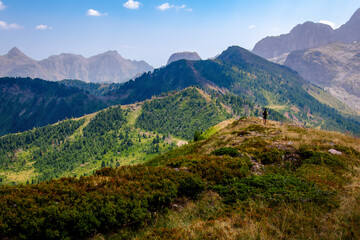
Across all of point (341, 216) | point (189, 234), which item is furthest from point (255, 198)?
point (189, 234)

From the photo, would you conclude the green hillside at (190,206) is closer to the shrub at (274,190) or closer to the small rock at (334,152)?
the shrub at (274,190)

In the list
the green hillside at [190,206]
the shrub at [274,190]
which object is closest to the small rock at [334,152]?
the green hillside at [190,206]

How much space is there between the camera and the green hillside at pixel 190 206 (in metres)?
7.23

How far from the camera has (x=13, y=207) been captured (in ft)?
27.3

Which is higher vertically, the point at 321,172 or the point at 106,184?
the point at 106,184

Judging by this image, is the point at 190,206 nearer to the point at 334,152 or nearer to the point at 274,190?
the point at 274,190

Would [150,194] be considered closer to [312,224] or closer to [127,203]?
[127,203]

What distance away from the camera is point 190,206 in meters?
10.2

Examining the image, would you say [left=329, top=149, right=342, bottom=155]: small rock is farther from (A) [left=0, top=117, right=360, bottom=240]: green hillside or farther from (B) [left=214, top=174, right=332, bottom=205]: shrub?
(B) [left=214, top=174, right=332, bottom=205]: shrub

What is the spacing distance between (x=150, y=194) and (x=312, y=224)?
285 inches

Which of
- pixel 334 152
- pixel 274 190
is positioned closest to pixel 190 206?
pixel 274 190

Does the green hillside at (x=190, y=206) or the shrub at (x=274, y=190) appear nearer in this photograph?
the green hillside at (x=190, y=206)

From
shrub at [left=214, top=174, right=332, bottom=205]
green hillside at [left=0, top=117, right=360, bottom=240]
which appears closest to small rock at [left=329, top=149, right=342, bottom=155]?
green hillside at [left=0, top=117, right=360, bottom=240]

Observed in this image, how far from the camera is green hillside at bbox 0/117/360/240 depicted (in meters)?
7.23
